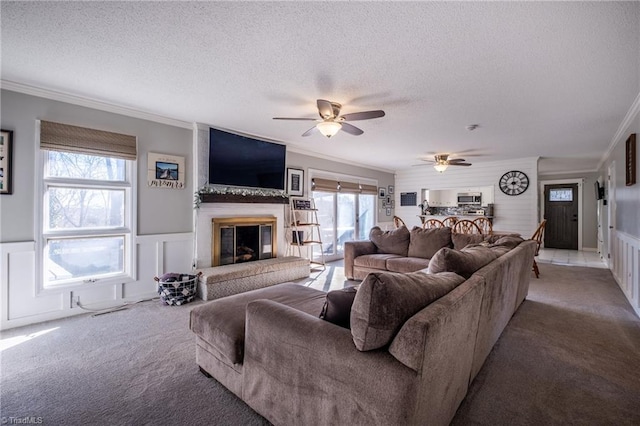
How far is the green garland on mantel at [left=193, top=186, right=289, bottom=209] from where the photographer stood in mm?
4129

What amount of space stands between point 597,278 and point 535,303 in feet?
7.34

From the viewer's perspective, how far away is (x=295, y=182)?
564 centimetres

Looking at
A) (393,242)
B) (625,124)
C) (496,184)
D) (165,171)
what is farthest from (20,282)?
(496,184)

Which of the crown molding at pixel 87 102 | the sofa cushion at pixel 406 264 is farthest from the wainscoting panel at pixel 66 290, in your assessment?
the sofa cushion at pixel 406 264

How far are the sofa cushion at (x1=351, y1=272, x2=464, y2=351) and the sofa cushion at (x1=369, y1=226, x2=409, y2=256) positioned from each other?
351 cm

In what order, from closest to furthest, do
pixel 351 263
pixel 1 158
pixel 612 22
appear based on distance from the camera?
pixel 612 22 < pixel 1 158 < pixel 351 263

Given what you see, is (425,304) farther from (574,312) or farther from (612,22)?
(574,312)

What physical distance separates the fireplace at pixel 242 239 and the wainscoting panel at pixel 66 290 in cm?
43

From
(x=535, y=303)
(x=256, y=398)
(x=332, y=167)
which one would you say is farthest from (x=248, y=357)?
(x=332, y=167)

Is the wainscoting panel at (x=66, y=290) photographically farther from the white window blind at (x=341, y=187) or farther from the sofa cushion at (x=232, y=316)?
the white window blind at (x=341, y=187)

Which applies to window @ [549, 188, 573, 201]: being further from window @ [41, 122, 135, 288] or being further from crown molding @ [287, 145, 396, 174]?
window @ [41, 122, 135, 288]

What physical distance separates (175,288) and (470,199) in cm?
717

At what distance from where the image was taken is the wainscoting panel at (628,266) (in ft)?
10.5

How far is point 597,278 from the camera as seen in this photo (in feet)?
15.6
